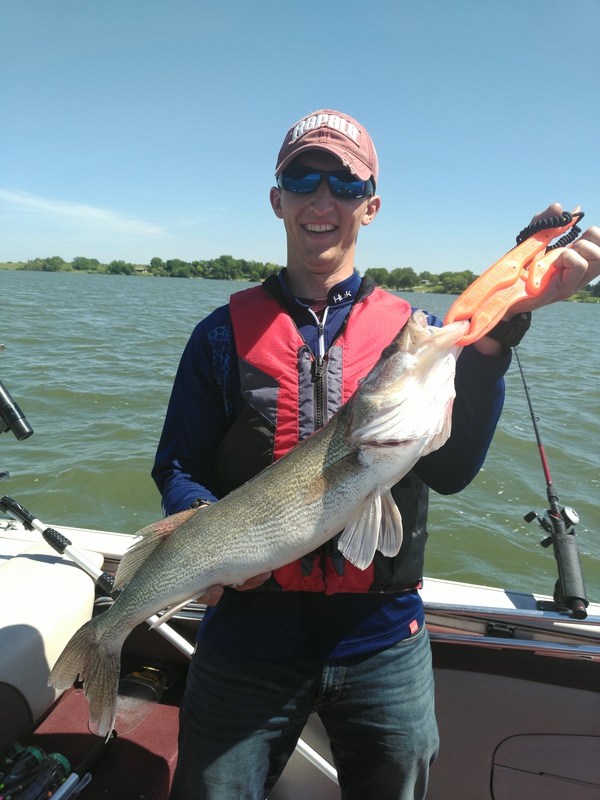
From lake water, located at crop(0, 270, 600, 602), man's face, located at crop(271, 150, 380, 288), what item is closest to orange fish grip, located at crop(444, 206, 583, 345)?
man's face, located at crop(271, 150, 380, 288)

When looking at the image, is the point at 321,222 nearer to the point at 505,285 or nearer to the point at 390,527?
the point at 505,285

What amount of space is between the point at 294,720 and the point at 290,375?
145cm

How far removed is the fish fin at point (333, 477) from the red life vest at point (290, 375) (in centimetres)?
38

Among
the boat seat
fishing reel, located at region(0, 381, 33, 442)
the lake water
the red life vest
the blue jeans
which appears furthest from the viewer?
the lake water

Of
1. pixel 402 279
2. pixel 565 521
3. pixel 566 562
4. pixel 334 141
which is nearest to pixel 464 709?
pixel 566 562

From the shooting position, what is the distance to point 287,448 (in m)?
2.47

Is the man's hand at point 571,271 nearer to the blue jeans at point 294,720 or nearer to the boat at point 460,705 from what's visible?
the blue jeans at point 294,720

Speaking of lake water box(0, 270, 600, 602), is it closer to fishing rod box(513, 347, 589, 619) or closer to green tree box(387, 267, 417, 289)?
fishing rod box(513, 347, 589, 619)

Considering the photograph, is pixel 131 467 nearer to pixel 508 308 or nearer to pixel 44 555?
pixel 44 555

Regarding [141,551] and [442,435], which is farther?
[141,551]

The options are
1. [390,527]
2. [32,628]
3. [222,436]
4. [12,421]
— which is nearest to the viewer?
[390,527]

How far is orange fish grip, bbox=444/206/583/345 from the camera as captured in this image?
1951mm

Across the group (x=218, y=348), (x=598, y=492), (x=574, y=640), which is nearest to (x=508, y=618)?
(x=574, y=640)

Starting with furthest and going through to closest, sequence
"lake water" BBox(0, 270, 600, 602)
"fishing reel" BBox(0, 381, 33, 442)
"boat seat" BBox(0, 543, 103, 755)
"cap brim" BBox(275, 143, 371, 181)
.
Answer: "lake water" BBox(0, 270, 600, 602) → "fishing reel" BBox(0, 381, 33, 442) → "boat seat" BBox(0, 543, 103, 755) → "cap brim" BBox(275, 143, 371, 181)
